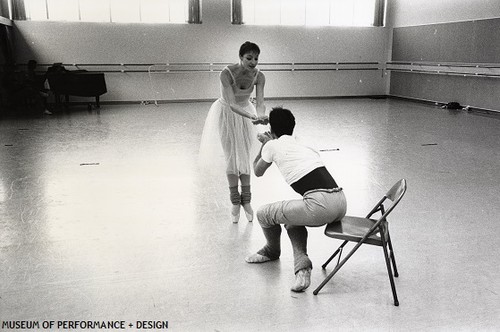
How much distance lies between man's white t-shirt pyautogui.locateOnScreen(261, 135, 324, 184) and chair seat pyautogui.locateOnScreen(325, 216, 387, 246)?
1.12 feet

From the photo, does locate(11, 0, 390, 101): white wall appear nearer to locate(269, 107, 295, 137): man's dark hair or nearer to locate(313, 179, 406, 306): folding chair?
locate(269, 107, 295, 137): man's dark hair

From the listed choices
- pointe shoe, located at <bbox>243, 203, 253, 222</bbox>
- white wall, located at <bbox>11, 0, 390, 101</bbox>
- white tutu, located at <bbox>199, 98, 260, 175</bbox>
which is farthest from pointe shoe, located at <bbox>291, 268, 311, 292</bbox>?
white wall, located at <bbox>11, 0, 390, 101</bbox>

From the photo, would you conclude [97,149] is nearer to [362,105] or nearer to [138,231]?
[138,231]

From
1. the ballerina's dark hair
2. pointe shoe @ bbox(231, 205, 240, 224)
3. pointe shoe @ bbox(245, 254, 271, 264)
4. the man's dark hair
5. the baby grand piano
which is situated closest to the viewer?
the man's dark hair

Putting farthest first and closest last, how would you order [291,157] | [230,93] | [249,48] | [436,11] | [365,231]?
[436,11] < [230,93] < [249,48] < [291,157] < [365,231]

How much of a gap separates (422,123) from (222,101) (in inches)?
255

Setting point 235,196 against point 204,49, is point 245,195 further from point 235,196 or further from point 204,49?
point 204,49

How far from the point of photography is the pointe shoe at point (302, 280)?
2.64 metres

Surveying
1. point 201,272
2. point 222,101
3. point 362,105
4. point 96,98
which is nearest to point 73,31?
point 96,98

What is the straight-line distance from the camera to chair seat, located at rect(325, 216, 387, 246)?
250cm

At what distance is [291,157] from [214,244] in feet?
3.32

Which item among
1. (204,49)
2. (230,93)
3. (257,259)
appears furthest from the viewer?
(204,49)

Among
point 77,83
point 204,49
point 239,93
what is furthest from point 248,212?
point 204,49

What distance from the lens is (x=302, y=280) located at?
8.75ft
